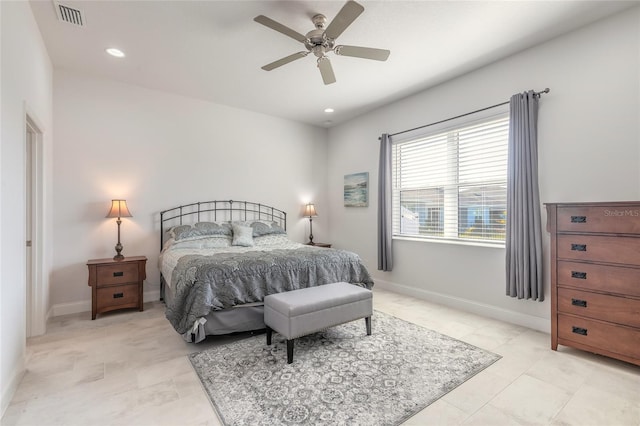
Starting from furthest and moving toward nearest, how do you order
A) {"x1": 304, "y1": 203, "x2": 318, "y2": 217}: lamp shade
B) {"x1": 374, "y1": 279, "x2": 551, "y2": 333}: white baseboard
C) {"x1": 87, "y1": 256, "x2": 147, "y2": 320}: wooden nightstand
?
1. {"x1": 304, "y1": 203, "x2": 318, "y2": 217}: lamp shade
2. {"x1": 87, "y1": 256, "x2": 147, "y2": 320}: wooden nightstand
3. {"x1": 374, "y1": 279, "x2": 551, "y2": 333}: white baseboard

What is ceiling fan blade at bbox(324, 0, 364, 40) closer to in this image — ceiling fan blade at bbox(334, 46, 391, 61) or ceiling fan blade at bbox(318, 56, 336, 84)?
ceiling fan blade at bbox(334, 46, 391, 61)

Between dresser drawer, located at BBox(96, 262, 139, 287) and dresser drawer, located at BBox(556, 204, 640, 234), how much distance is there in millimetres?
4466

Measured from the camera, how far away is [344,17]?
7.06ft

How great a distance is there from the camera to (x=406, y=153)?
4570 millimetres

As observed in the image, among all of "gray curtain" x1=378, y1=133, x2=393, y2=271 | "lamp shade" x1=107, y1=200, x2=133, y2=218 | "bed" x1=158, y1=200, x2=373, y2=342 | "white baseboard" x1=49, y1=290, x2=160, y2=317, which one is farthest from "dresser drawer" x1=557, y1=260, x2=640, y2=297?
"white baseboard" x1=49, y1=290, x2=160, y2=317

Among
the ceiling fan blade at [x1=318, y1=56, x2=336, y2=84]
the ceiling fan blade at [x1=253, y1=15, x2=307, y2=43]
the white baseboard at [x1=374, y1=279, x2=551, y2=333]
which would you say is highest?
the ceiling fan blade at [x1=253, y1=15, x2=307, y2=43]

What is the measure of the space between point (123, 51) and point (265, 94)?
5.66 feet

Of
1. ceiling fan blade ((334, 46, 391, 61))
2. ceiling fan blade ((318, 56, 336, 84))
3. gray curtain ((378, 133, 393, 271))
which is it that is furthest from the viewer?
gray curtain ((378, 133, 393, 271))

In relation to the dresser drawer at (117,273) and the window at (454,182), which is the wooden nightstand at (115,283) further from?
the window at (454,182)

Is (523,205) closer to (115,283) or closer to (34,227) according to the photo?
(115,283)

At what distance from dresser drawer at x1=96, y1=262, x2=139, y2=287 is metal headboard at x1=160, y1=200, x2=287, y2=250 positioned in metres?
0.66

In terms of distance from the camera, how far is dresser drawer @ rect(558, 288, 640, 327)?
2217 millimetres

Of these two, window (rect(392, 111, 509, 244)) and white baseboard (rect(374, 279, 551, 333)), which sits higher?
window (rect(392, 111, 509, 244))

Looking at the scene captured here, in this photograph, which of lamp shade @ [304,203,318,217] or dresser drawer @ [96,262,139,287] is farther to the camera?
lamp shade @ [304,203,318,217]
